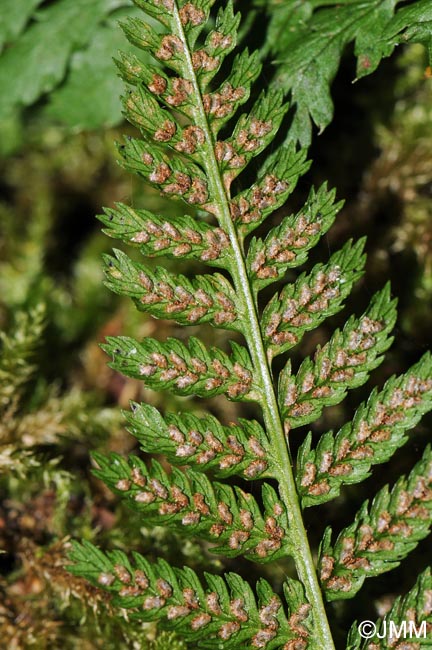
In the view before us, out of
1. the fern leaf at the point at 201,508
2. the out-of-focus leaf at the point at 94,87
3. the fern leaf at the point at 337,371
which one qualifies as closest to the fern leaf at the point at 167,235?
the fern leaf at the point at 337,371

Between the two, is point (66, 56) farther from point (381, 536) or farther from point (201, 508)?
point (381, 536)

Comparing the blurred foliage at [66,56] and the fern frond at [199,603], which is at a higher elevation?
the blurred foliage at [66,56]

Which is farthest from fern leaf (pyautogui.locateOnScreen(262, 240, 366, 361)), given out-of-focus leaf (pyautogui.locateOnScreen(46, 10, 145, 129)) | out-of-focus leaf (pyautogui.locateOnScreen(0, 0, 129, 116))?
out-of-focus leaf (pyautogui.locateOnScreen(0, 0, 129, 116))

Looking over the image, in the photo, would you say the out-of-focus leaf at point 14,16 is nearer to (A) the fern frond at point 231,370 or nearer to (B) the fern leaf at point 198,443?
(A) the fern frond at point 231,370

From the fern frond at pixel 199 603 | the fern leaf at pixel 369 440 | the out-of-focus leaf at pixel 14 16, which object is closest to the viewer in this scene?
the fern frond at pixel 199 603

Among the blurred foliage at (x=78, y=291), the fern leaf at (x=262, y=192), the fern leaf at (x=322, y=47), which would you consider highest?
the fern leaf at (x=322, y=47)

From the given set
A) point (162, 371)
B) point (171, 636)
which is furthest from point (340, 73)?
point (171, 636)
